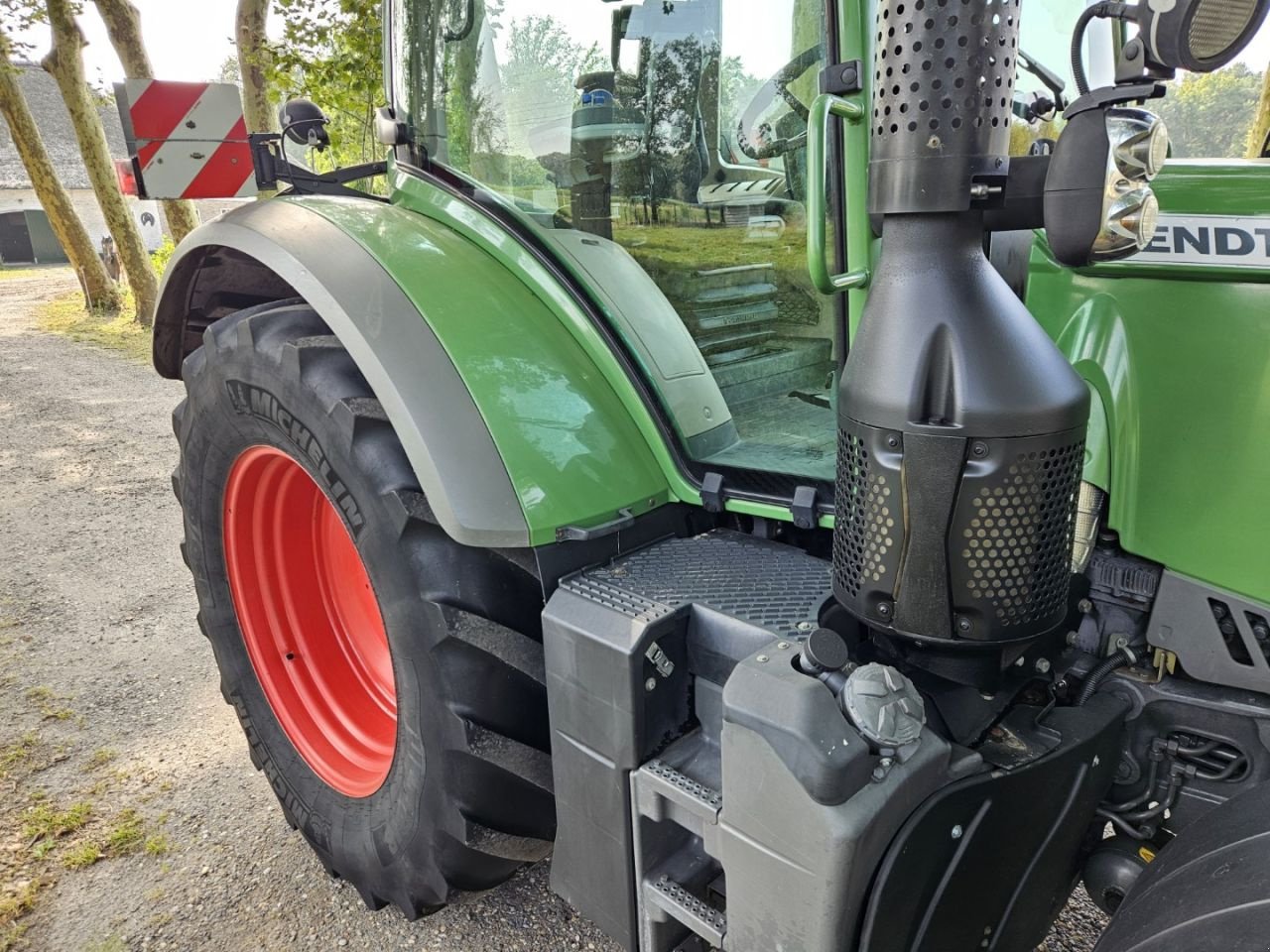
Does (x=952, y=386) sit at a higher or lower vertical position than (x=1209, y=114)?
lower

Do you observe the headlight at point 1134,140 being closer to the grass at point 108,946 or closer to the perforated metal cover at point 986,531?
the perforated metal cover at point 986,531

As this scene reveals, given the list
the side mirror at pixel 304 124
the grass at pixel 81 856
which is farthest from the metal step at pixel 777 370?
the grass at pixel 81 856

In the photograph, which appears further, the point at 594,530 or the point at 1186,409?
the point at 594,530

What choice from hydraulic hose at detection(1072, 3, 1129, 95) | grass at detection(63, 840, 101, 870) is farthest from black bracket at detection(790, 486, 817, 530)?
grass at detection(63, 840, 101, 870)

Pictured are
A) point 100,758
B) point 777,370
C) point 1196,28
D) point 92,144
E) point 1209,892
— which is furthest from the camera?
point 92,144

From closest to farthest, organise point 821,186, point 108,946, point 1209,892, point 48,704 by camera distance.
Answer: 1. point 1209,892
2. point 821,186
3. point 108,946
4. point 48,704

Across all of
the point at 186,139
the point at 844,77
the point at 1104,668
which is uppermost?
the point at 186,139

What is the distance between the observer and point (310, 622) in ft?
7.88

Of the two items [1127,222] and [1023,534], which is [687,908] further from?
[1127,222]

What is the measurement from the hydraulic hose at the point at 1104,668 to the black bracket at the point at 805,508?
501 millimetres

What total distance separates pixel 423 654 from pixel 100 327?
39.4 ft

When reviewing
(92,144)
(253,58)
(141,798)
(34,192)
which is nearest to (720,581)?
(141,798)

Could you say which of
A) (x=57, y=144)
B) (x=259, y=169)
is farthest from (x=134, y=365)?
(x=57, y=144)

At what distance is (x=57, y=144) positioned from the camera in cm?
3112
